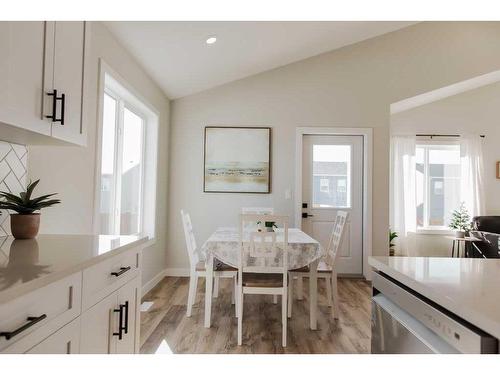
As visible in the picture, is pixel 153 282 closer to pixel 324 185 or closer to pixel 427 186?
pixel 324 185

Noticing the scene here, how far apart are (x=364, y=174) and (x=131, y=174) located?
3080 millimetres

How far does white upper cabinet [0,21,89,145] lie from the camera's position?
4.06 ft

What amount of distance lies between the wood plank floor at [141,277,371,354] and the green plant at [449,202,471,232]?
275cm

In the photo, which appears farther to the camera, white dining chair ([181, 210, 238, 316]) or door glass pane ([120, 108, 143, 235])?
door glass pane ([120, 108, 143, 235])

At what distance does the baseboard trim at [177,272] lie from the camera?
4820mm

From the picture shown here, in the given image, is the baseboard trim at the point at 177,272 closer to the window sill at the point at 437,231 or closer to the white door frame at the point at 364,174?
the white door frame at the point at 364,174

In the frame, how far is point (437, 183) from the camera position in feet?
19.6

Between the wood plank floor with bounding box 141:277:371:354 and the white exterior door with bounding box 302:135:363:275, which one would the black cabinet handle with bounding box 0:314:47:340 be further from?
the white exterior door with bounding box 302:135:363:275

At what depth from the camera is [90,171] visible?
8.42ft

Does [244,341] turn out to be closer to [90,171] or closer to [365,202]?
[90,171]

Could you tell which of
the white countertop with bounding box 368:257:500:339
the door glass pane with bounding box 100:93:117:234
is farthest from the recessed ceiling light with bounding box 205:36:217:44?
the white countertop with bounding box 368:257:500:339

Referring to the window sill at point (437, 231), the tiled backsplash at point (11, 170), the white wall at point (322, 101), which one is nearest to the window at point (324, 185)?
the white wall at point (322, 101)

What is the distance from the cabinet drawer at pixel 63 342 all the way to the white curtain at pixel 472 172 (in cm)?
626

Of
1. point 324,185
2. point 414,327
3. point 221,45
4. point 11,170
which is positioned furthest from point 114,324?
point 324,185
